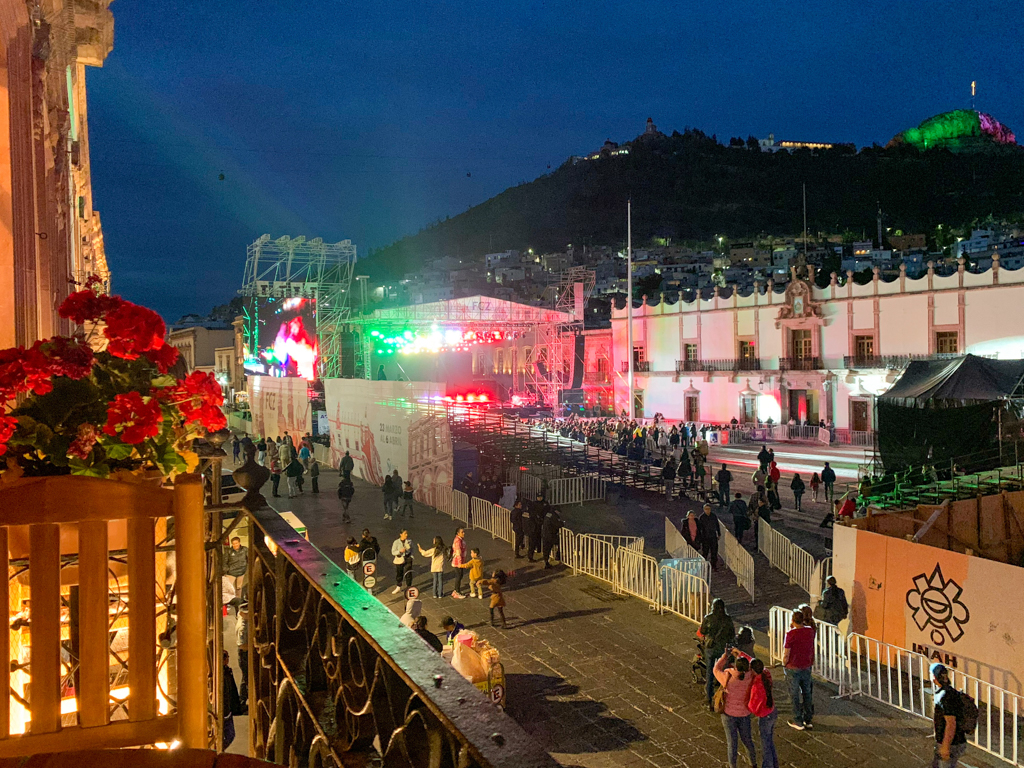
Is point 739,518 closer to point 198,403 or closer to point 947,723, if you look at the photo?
point 947,723

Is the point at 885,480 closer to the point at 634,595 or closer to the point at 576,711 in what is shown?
the point at 634,595

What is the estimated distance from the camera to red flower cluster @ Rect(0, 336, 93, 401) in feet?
6.72

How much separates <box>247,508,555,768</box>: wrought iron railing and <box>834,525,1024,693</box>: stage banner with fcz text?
328 inches

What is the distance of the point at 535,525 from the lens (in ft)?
45.6

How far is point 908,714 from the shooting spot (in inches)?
312

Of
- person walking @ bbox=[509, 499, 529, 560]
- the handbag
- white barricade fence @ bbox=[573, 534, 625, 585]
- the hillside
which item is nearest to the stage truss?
person walking @ bbox=[509, 499, 529, 560]

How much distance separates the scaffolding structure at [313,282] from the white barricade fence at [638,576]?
2758cm

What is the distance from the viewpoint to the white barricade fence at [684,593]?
34.3ft

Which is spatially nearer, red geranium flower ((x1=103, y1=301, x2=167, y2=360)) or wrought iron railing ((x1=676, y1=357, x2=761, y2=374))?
red geranium flower ((x1=103, y1=301, x2=167, y2=360))

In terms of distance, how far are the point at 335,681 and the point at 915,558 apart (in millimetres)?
9164

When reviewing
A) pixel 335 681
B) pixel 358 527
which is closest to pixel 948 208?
pixel 358 527

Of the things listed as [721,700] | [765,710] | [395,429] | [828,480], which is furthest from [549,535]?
[828,480]

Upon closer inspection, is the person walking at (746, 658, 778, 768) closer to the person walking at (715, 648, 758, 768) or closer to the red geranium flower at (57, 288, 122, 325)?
the person walking at (715, 648, 758, 768)

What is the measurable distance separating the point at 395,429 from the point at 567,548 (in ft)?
30.1
